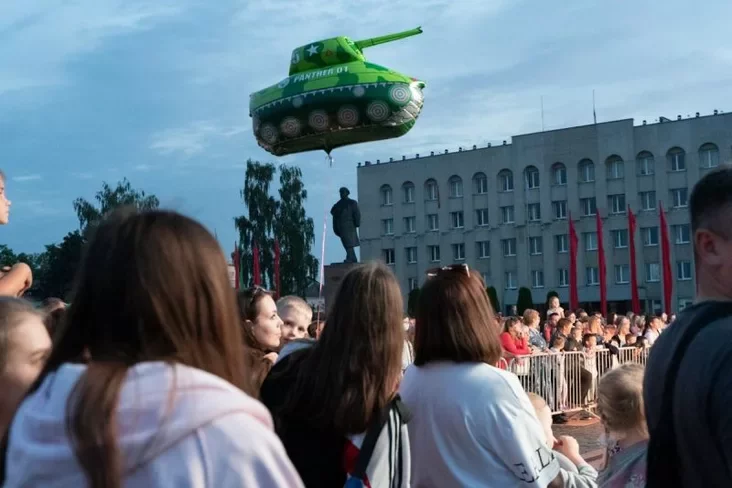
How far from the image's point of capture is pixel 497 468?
3.40 m

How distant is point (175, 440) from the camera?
5.18ft

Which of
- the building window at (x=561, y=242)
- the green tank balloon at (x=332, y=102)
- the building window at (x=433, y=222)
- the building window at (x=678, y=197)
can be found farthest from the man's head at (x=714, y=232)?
the building window at (x=433, y=222)

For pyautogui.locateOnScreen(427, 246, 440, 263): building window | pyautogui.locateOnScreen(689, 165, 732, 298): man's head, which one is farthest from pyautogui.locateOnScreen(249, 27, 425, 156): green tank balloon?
pyautogui.locateOnScreen(427, 246, 440, 263): building window

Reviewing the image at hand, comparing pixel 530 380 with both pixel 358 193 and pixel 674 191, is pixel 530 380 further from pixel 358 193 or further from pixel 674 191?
pixel 358 193

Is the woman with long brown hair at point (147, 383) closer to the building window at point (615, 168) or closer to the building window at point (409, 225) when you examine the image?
the building window at point (615, 168)

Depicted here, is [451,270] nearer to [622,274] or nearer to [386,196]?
[622,274]

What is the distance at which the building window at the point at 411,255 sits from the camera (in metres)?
68.3

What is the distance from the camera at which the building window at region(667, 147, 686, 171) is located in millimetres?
57906

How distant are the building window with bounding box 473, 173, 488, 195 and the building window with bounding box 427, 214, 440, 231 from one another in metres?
3.93

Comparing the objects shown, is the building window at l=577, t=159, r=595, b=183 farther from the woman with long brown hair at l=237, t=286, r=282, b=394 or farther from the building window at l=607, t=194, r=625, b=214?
the woman with long brown hair at l=237, t=286, r=282, b=394

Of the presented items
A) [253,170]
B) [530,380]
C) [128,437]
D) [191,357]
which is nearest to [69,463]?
[128,437]

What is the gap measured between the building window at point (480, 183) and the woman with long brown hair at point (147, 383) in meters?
63.4

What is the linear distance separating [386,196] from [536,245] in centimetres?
1274

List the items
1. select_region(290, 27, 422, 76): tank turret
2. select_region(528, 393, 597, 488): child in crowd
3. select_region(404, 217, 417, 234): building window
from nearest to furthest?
select_region(528, 393, 597, 488): child in crowd → select_region(290, 27, 422, 76): tank turret → select_region(404, 217, 417, 234): building window
